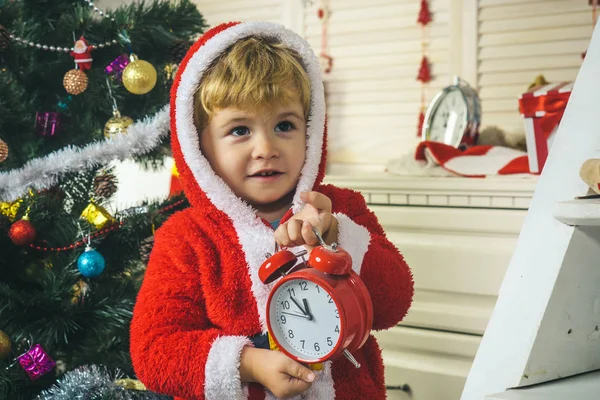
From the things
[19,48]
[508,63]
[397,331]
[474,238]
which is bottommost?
[397,331]

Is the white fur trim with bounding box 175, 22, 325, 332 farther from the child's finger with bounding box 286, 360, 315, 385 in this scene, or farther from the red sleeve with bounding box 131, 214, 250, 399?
the child's finger with bounding box 286, 360, 315, 385

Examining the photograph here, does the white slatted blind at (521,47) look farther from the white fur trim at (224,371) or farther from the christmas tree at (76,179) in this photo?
the white fur trim at (224,371)

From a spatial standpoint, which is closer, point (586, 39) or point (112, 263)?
point (112, 263)

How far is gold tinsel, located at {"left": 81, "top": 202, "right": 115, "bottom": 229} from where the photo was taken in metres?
1.26

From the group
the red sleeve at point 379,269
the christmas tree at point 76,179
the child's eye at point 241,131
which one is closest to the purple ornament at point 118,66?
the christmas tree at point 76,179

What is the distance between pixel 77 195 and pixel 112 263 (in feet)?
0.51

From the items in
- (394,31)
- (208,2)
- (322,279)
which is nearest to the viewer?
(322,279)

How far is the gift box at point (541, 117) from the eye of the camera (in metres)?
1.41

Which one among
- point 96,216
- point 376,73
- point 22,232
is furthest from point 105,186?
point 376,73

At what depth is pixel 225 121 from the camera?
0.93 m

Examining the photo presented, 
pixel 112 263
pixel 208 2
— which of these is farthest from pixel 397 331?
pixel 208 2

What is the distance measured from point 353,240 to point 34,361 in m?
0.65

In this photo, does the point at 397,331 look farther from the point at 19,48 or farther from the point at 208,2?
the point at 208,2

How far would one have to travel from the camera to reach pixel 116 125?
127cm
